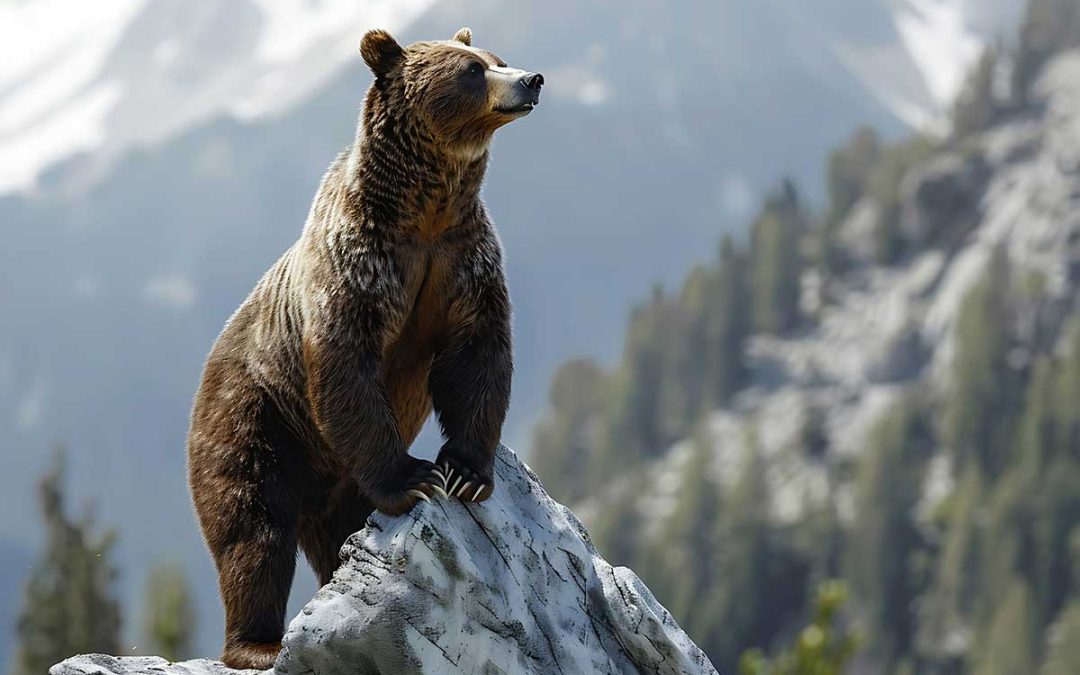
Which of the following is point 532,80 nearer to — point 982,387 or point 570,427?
point 982,387

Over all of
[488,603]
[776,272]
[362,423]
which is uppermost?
[776,272]

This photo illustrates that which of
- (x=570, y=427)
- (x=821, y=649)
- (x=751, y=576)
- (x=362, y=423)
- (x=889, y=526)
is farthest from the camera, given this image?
(x=570, y=427)

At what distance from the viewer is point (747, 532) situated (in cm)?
13350

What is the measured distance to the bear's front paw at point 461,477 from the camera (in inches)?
337

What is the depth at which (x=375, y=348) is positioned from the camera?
27.8ft

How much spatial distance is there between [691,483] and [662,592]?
36.8ft

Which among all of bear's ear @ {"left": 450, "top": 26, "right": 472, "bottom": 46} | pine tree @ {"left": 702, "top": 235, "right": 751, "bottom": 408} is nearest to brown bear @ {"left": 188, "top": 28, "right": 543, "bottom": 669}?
bear's ear @ {"left": 450, "top": 26, "right": 472, "bottom": 46}

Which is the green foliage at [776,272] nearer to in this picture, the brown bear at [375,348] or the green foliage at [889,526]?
the green foliage at [889,526]

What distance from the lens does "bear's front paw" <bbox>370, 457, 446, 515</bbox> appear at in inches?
327

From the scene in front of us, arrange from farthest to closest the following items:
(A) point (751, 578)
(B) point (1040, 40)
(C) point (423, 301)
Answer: (B) point (1040, 40) → (A) point (751, 578) → (C) point (423, 301)

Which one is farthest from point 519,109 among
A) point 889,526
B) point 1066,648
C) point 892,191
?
point 892,191

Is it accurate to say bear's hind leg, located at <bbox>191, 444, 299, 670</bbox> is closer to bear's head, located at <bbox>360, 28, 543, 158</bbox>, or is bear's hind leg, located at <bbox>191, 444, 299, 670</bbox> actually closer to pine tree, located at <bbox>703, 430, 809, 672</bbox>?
bear's head, located at <bbox>360, 28, 543, 158</bbox>

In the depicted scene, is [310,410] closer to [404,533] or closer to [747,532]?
[404,533]

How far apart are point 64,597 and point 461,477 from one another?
3430 centimetres
